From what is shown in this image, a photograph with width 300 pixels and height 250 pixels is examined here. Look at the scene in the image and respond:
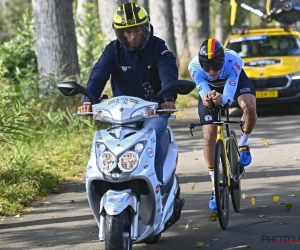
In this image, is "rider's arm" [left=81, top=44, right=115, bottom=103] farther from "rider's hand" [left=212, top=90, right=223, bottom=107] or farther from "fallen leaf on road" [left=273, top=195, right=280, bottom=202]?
"fallen leaf on road" [left=273, top=195, right=280, bottom=202]

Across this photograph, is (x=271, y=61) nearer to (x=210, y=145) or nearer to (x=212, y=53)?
(x=210, y=145)

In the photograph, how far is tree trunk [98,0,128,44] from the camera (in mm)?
19453

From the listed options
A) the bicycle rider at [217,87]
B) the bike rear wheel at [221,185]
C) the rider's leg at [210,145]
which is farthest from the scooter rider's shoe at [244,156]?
the bike rear wheel at [221,185]

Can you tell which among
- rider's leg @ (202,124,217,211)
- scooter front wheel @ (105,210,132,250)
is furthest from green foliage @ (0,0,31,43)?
scooter front wheel @ (105,210,132,250)

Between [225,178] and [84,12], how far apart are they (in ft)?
47.9

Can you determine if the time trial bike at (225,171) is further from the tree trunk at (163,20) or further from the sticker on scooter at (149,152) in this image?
the tree trunk at (163,20)

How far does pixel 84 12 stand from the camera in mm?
21828

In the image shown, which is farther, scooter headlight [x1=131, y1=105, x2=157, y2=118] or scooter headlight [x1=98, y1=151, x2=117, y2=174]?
scooter headlight [x1=131, y1=105, x2=157, y2=118]

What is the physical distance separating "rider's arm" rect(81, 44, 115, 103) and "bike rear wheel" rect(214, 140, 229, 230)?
130 centimetres

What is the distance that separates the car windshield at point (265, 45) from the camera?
1823 centimetres

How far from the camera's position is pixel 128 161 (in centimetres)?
588

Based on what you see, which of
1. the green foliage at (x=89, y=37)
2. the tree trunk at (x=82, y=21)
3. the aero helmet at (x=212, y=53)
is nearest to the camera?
the aero helmet at (x=212, y=53)

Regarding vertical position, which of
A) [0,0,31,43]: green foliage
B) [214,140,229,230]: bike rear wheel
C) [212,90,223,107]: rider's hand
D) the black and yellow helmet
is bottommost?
[214,140,229,230]: bike rear wheel

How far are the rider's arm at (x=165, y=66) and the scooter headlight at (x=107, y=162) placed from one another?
105cm
